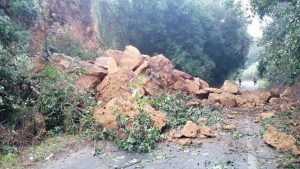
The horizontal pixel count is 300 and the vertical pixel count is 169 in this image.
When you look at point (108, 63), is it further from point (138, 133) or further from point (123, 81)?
point (138, 133)

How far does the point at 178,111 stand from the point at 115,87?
219 centimetres

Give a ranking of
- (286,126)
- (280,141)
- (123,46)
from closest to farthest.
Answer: (280,141) < (286,126) < (123,46)

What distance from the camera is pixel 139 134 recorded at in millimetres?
8242

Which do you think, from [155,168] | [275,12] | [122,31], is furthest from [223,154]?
[122,31]

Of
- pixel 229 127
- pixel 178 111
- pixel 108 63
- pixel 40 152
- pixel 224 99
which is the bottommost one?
pixel 40 152

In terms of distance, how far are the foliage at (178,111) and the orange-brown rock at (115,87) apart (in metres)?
0.91

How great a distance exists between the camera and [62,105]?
31.4 feet

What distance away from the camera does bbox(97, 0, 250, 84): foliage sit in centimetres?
2141

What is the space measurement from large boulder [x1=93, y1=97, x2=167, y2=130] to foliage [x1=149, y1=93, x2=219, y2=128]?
530 millimetres

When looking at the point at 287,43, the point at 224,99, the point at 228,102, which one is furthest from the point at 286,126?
the point at 224,99

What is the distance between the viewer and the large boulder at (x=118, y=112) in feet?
29.6

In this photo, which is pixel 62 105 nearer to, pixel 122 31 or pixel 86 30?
pixel 86 30

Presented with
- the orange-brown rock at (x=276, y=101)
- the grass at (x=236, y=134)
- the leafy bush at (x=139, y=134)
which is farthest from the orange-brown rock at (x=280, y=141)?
the orange-brown rock at (x=276, y=101)

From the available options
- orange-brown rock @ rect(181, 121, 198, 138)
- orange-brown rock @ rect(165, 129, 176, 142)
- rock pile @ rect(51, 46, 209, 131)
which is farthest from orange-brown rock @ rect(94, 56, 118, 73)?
orange-brown rock @ rect(181, 121, 198, 138)
